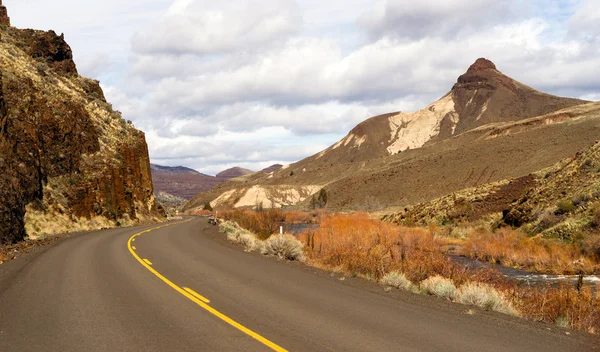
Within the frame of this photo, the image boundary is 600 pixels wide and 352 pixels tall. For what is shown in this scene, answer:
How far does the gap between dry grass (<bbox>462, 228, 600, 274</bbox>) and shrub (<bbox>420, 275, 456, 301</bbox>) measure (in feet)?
39.5

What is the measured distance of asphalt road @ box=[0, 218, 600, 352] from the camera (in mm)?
6586

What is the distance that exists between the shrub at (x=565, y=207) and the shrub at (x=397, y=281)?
62.8ft

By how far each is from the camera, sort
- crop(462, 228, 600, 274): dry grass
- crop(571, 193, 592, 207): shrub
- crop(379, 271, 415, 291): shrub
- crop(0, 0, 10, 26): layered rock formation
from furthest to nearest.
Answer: crop(0, 0, 10, 26): layered rock formation, crop(571, 193, 592, 207): shrub, crop(462, 228, 600, 274): dry grass, crop(379, 271, 415, 291): shrub

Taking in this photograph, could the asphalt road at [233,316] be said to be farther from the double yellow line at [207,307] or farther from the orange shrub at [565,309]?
the orange shrub at [565,309]

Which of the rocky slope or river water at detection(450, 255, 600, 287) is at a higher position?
the rocky slope

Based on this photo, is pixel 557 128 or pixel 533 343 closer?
pixel 533 343

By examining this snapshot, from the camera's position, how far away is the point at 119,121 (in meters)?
52.8

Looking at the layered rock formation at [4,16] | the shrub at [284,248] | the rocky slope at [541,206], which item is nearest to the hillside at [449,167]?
the rocky slope at [541,206]

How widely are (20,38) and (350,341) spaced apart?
55948 mm

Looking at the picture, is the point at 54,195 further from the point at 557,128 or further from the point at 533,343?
the point at 557,128

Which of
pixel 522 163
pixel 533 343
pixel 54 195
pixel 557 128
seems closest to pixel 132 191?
pixel 54 195

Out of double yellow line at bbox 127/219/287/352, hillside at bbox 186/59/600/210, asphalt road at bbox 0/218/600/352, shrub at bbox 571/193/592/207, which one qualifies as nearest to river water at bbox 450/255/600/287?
asphalt road at bbox 0/218/600/352

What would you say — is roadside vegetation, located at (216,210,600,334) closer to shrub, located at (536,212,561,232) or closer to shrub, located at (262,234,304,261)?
shrub, located at (262,234,304,261)

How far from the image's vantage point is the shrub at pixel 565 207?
2606 centimetres
